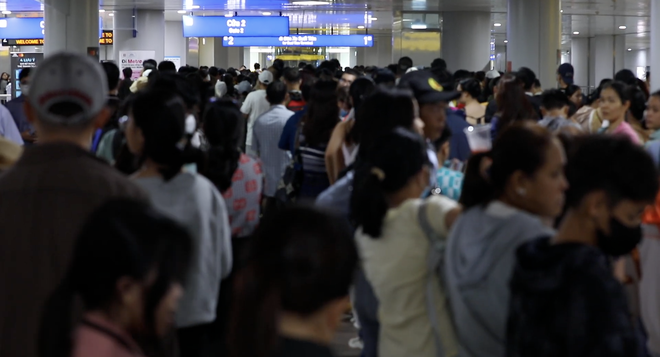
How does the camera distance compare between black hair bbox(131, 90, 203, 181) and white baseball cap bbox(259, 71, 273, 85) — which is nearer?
black hair bbox(131, 90, 203, 181)

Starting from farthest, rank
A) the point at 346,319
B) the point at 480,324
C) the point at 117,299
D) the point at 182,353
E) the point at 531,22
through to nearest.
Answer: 1. the point at 531,22
2. the point at 346,319
3. the point at 182,353
4. the point at 480,324
5. the point at 117,299

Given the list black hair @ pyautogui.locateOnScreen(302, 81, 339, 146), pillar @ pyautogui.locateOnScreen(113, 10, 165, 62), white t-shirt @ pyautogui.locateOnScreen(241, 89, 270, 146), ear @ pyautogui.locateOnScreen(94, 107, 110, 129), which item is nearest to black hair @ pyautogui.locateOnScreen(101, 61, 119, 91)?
black hair @ pyautogui.locateOnScreen(302, 81, 339, 146)

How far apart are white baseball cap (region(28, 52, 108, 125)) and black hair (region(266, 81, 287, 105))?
5.31 meters

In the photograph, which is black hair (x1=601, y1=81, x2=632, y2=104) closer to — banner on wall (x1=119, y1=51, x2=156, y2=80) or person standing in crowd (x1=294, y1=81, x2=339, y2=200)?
person standing in crowd (x1=294, y1=81, x2=339, y2=200)

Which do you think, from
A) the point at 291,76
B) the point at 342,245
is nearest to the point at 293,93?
the point at 291,76

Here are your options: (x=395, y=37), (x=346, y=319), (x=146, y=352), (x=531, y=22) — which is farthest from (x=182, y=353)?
(x=395, y=37)

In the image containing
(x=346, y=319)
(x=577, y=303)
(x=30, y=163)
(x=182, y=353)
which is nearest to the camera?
(x=577, y=303)

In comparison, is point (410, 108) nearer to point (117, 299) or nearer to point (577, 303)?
point (577, 303)

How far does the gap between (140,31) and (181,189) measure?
20349mm

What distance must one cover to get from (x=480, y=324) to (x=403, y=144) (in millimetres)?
684

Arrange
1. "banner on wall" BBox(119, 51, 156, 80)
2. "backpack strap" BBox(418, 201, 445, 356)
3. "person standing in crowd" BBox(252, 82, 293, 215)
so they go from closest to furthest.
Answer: "backpack strap" BBox(418, 201, 445, 356) < "person standing in crowd" BBox(252, 82, 293, 215) < "banner on wall" BBox(119, 51, 156, 80)

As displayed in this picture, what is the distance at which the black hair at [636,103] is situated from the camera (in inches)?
279

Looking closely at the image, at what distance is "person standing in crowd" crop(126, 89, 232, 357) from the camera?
11.3ft

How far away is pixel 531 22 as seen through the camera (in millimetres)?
15203
